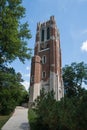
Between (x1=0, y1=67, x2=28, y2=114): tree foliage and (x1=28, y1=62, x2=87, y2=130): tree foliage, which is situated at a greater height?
(x1=0, y1=67, x2=28, y2=114): tree foliage

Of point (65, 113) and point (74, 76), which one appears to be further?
point (74, 76)

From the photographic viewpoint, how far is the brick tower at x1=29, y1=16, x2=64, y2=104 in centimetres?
4644

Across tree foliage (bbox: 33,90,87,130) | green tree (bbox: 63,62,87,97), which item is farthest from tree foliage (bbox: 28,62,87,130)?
green tree (bbox: 63,62,87,97)

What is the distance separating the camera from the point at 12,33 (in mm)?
15180

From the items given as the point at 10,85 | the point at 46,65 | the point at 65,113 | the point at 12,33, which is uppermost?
the point at 46,65

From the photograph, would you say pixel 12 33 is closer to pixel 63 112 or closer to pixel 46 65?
pixel 63 112

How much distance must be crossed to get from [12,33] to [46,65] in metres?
35.0

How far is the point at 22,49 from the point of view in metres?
16.8

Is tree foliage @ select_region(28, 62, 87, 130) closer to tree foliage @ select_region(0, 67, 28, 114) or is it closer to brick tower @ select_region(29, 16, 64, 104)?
tree foliage @ select_region(0, 67, 28, 114)

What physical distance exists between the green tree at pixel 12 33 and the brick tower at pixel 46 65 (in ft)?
90.2

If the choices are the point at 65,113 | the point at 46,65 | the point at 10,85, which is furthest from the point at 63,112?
the point at 46,65

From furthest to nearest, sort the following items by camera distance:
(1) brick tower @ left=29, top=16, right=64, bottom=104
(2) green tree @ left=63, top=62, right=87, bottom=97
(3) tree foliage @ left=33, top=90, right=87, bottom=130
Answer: (2) green tree @ left=63, top=62, right=87, bottom=97
(1) brick tower @ left=29, top=16, right=64, bottom=104
(3) tree foliage @ left=33, top=90, right=87, bottom=130

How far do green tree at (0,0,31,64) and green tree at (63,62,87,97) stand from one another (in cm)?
4151

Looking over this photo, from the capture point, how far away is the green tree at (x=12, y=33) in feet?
49.7
